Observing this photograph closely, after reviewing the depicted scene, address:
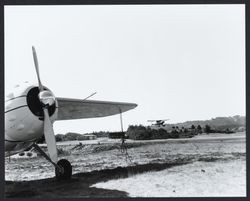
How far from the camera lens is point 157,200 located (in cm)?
749

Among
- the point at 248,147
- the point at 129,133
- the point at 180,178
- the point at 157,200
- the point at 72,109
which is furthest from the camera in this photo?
the point at 129,133

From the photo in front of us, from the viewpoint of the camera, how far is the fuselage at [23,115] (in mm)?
10445

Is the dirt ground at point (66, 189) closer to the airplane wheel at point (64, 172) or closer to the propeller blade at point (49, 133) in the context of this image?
the airplane wheel at point (64, 172)

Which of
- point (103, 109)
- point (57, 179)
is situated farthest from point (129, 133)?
point (57, 179)

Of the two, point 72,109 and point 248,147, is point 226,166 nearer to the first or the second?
point 248,147

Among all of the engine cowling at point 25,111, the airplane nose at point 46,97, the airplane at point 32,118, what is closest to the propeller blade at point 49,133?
the airplane at point 32,118

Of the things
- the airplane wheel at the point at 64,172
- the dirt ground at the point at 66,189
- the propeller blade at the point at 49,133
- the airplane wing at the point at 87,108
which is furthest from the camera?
the airplane wing at the point at 87,108

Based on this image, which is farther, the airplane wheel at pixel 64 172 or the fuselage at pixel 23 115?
the airplane wheel at pixel 64 172

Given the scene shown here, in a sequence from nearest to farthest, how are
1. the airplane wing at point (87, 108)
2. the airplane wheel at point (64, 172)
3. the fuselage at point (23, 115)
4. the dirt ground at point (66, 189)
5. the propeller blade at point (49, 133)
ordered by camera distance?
the dirt ground at point (66, 189) < the fuselage at point (23, 115) < the propeller blade at point (49, 133) < the airplane wheel at point (64, 172) < the airplane wing at point (87, 108)

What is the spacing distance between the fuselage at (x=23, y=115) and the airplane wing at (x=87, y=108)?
9.43ft

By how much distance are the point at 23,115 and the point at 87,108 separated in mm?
5875

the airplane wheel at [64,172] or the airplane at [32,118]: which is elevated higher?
the airplane at [32,118]

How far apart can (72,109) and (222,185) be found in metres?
8.62

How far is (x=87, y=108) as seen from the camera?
16156 millimetres
